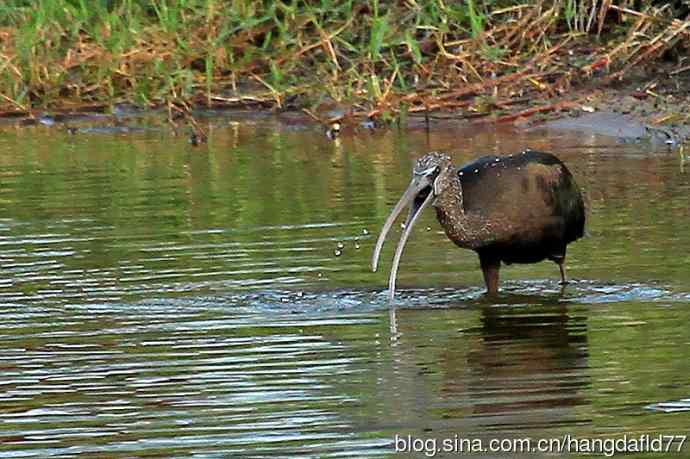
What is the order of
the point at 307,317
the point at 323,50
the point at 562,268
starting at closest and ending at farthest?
the point at 307,317 → the point at 562,268 → the point at 323,50

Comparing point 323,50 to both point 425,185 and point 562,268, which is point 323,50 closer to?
point 562,268

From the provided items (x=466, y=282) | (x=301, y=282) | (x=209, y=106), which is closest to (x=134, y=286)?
(x=301, y=282)

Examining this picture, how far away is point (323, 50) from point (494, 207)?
707 cm

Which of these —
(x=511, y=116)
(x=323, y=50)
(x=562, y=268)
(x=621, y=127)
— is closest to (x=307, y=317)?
(x=562, y=268)

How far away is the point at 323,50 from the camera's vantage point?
49.4ft

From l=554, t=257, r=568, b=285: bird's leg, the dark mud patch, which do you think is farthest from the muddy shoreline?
l=554, t=257, r=568, b=285: bird's leg

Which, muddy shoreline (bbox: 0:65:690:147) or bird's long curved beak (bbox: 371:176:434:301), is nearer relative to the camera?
bird's long curved beak (bbox: 371:176:434:301)

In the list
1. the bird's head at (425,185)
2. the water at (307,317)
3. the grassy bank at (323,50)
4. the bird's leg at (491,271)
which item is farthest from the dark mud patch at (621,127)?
the bird's head at (425,185)

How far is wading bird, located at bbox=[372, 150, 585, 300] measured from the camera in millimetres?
8102

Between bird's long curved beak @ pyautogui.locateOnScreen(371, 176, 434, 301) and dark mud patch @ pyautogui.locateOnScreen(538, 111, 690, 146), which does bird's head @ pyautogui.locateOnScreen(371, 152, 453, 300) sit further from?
dark mud patch @ pyautogui.locateOnScreen(538, 111, 690, 146)

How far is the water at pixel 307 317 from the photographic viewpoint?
5.89 metres

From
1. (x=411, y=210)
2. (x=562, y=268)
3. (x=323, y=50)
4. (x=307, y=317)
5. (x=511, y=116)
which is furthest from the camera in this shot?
(x=323, y=50)

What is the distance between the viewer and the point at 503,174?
823cm

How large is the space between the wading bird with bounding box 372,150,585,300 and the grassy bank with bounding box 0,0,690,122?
565cm
